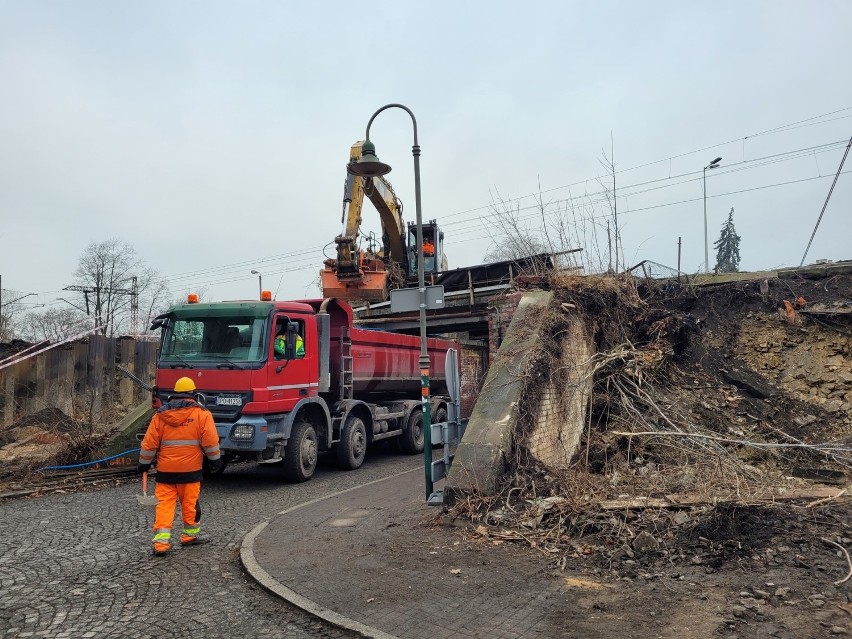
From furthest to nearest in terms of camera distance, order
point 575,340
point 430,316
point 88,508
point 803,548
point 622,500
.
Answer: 1. point 430,316
2. point 575,340
3. point 88,508
4. point 622,500
5. point 803,548

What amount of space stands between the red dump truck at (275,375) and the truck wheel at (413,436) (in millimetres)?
1735

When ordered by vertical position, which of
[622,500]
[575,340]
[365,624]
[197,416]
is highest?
[575,340]

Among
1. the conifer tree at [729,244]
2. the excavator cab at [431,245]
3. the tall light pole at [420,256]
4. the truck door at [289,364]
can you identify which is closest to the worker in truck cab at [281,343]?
the truck door at [289,364]

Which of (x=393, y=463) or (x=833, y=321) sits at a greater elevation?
(x=833, y=321)

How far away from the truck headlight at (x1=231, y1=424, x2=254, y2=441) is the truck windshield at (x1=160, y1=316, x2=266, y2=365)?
977 millimetres

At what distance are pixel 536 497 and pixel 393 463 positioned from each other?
630 centimetres

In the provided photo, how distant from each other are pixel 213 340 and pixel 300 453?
7.41ft

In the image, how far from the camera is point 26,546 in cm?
634

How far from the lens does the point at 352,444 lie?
37.4ft

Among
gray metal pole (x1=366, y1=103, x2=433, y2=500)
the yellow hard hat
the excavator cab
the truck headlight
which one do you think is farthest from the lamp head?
the excavator cab

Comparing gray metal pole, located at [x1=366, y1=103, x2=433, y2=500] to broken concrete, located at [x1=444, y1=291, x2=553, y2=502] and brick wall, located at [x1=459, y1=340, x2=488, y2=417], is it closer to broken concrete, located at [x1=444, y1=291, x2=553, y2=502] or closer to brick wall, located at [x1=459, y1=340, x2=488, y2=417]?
broken concrete, located at [x1=444, y1=291, x2=553, y2=502]

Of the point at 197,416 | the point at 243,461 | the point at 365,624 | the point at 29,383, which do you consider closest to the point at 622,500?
the point at 365,624

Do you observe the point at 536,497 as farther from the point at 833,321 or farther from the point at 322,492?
the point at 833,321

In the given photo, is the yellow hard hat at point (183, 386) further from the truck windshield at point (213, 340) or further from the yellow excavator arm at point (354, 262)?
the yellow excavator arm at point (354, 262)
